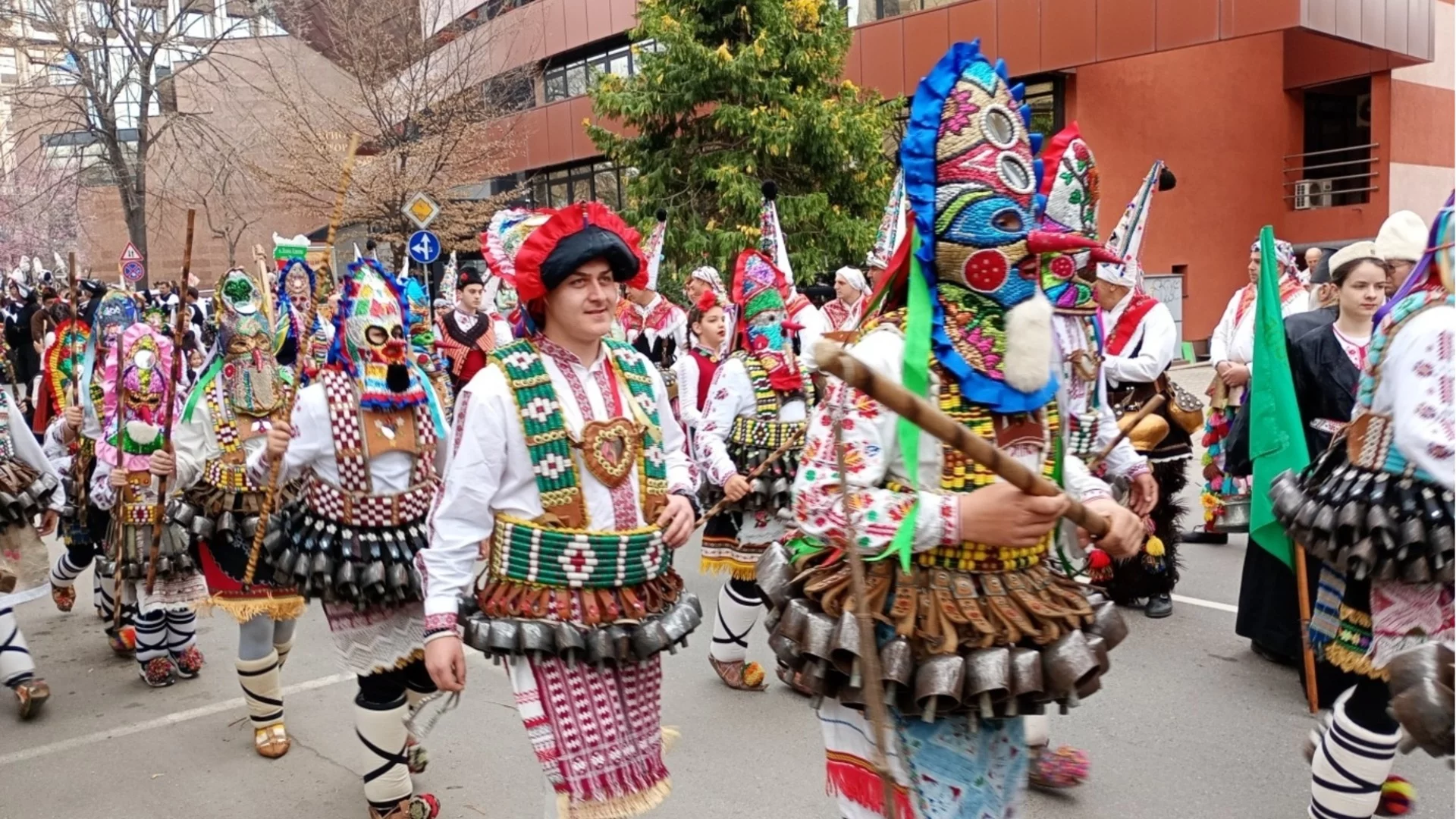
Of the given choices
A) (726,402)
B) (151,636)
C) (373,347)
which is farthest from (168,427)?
(726,402)

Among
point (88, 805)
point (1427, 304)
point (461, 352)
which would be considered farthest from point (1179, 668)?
point (461, 352)

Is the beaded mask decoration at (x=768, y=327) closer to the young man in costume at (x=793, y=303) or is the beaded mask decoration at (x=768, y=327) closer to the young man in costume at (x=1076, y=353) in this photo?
the young man in costume at (x=793, y=303)

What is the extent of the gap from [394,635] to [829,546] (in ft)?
6.44

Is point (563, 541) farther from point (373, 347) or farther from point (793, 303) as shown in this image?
point (793, 303)

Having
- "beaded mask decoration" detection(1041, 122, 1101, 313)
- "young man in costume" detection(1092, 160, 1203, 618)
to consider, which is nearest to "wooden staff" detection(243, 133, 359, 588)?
"beaded mask decoration" detection(1041, 122, 1101, 313)

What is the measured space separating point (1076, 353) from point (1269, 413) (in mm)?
1008

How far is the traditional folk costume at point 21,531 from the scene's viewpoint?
4973 mm

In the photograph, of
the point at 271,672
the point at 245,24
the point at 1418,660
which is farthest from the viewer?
the point at 245,24

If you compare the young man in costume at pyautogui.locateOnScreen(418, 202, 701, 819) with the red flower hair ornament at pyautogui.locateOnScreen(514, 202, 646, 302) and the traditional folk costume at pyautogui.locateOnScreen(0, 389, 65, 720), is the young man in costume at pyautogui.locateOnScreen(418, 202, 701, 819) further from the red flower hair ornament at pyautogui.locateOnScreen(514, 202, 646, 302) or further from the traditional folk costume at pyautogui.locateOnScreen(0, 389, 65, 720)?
the traditional folk costume at pyautogui.locateOnScreen(0, 389, 65, 720)

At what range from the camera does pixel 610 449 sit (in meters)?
3.04

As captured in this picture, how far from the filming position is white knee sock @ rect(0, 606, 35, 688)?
521 centimetres

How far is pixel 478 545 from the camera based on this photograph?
3.02 m

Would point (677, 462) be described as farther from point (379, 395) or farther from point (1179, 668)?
point (1179, 668)

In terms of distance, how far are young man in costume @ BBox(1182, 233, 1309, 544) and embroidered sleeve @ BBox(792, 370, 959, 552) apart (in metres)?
4.64
